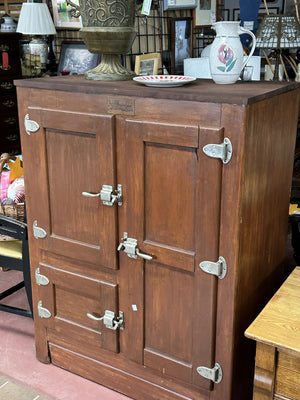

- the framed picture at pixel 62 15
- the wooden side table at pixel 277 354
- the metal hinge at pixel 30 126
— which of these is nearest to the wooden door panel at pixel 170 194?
the wooden side table at pixel 277 354

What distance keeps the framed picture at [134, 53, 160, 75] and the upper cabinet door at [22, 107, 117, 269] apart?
69cm

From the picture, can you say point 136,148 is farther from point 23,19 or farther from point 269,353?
point 23,19

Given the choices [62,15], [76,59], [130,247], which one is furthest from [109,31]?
[62,15]

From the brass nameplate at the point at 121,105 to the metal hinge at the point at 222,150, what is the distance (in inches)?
12.2

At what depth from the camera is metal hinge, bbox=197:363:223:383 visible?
1686mm

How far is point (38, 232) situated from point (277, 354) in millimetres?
1051

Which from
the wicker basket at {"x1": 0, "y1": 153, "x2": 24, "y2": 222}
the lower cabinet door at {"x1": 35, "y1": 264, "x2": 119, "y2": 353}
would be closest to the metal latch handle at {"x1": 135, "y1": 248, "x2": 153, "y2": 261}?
the lower cabinet door at {"x1": 35, "y1": 264, "x2": 119, "y2": 353}

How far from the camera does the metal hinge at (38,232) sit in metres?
1.99

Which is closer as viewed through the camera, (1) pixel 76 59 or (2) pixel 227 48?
(2) pixel 227 48

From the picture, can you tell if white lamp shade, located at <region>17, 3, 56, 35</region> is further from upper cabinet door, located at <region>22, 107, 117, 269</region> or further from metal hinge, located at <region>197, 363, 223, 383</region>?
metal hinge, located at <region>197, 363, 223, 383</region>

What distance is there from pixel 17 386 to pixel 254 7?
101 inches

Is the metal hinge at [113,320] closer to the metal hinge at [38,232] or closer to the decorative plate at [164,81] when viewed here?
the metal hinge at [38,232]

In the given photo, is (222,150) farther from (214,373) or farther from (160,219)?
(214,373)

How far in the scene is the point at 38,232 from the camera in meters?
2.01
